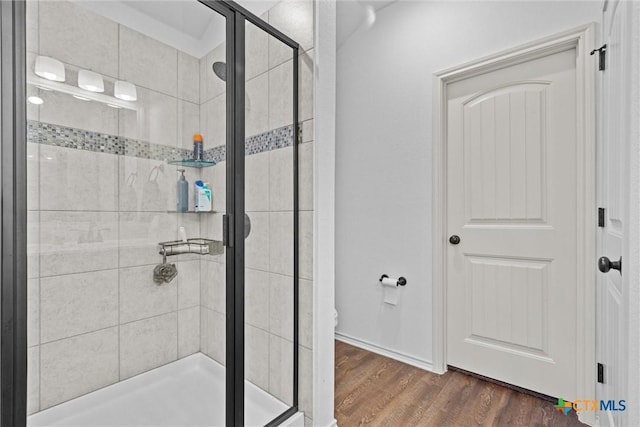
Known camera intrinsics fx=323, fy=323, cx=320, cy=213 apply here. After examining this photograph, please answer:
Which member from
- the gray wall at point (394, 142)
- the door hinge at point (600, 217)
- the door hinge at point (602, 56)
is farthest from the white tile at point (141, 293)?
the door hinge at point (602, 56)

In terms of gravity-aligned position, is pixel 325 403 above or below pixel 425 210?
below

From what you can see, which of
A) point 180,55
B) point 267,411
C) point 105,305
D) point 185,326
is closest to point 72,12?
point 180,55

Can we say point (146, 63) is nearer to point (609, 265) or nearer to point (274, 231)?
point (274, 231)

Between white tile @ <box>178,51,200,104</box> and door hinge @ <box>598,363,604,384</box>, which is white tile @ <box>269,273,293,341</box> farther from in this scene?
door hinge @ <box>598,363,604,384</box>

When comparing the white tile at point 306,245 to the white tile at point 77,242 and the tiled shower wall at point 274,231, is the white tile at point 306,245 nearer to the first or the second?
the tiled shower wall at point 274,231

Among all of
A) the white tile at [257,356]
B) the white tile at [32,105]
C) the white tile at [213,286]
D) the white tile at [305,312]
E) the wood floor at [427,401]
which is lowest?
the wood floor at [427,401]

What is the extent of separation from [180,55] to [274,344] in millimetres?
1344

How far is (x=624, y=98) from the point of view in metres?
1.05

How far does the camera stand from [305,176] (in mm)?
1514

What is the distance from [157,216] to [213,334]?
56cm

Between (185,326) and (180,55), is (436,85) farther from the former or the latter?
(185,326)

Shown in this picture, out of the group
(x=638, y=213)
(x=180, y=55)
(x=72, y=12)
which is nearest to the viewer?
(x=638, y=213)

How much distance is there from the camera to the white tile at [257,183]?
4.56 feet

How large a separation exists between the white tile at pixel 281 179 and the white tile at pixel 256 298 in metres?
0.31
